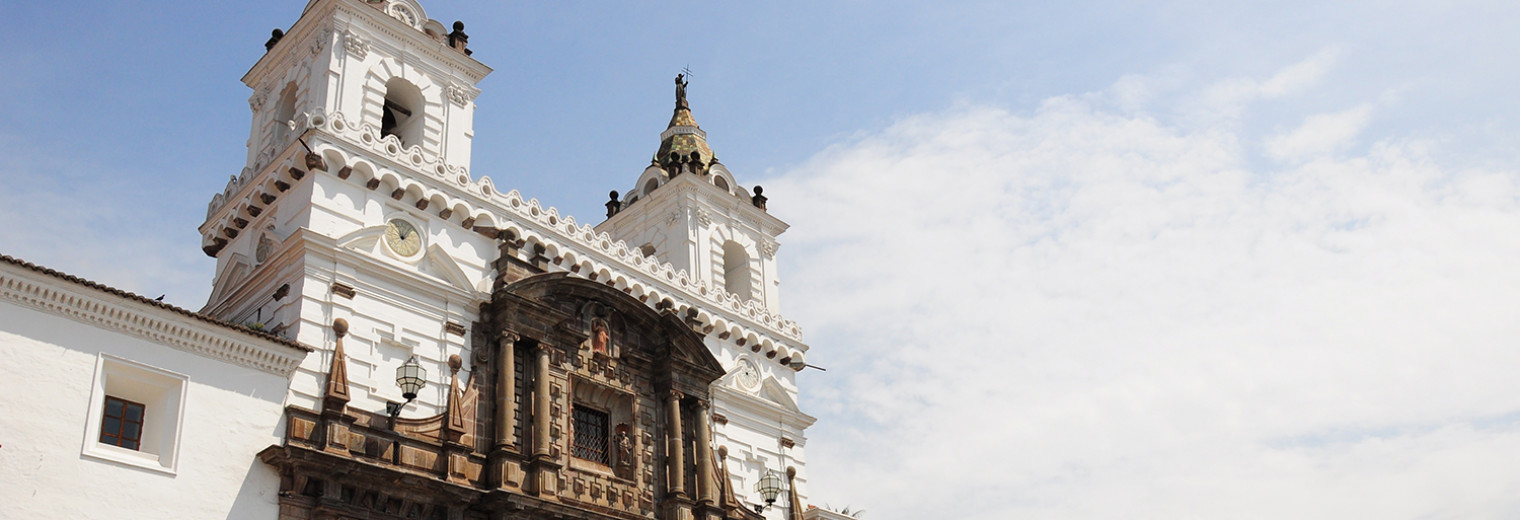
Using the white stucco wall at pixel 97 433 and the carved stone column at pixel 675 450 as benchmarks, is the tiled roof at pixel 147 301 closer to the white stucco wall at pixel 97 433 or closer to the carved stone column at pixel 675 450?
the white stucco wall at pixel 97 433

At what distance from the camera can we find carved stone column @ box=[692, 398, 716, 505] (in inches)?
1091

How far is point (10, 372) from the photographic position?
17.7 m

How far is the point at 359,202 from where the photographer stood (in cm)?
2439

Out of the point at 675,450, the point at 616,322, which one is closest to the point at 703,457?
the point at 675,450

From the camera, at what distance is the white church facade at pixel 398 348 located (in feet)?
63.1

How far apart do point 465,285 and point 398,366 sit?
274cm

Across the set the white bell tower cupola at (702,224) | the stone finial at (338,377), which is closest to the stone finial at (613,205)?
the white bell tower cupola at (702,224)

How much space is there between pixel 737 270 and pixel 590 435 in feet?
33.0

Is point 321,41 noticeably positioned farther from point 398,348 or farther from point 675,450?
point 675,450

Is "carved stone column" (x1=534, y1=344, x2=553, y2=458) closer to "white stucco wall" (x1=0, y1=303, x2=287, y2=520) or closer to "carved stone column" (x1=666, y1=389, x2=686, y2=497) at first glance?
"carved stone column" (x1=666, y1=389, x2=686, y2=497)

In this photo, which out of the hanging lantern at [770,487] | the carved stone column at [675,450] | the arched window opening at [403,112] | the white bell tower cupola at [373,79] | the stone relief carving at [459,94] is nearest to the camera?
the white bell tower cupola at [373,79]

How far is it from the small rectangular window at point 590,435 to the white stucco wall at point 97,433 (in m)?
6.95

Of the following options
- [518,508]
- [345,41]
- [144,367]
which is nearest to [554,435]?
[518,508]

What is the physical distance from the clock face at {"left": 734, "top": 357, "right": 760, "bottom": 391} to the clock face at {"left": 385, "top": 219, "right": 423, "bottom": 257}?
9.58m
